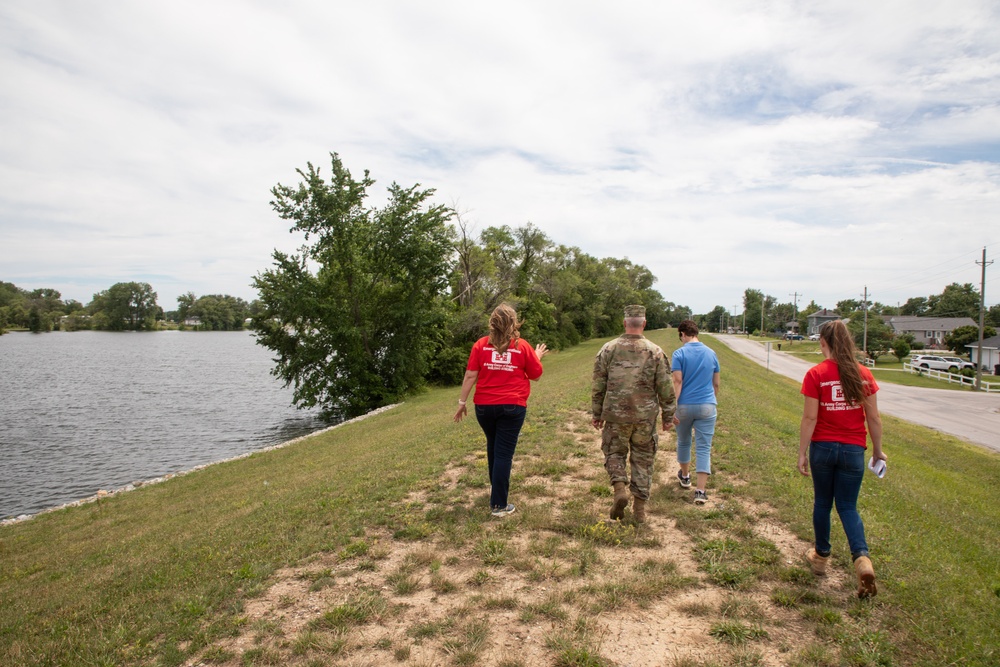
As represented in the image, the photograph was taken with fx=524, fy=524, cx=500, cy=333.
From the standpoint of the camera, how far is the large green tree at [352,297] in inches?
1098

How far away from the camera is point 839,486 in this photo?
14.0 ft

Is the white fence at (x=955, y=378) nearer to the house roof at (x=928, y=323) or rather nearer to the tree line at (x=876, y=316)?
the tree line at (x=876, y=316)

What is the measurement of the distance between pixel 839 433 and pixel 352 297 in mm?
27444

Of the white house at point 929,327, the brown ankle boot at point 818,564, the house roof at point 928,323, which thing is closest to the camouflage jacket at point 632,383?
the brown ankle boot at point 818,564

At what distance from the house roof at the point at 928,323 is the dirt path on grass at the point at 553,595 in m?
103

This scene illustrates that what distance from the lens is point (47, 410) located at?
28.0 m

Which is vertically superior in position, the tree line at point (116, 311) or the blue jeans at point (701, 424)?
the tree line at point (116, 311)

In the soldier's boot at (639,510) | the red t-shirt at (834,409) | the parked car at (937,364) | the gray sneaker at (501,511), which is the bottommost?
the parked car at (937,364)

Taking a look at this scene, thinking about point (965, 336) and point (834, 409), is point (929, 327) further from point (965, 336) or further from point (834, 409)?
point (834, 409)

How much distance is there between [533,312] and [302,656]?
157 feet

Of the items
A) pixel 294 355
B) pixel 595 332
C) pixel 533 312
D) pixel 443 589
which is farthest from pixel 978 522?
pixel 595 332

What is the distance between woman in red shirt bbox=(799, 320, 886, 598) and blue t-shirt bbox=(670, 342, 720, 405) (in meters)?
1.73

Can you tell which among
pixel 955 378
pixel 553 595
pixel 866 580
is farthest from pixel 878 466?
pixel 955 378

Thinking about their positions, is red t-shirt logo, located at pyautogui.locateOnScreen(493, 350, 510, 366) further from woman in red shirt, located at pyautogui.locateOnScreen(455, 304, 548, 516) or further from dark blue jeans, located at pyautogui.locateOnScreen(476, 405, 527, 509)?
dark blue jeans, located at pyautogui.locateOnScreen(476, 405, 527, 509)
